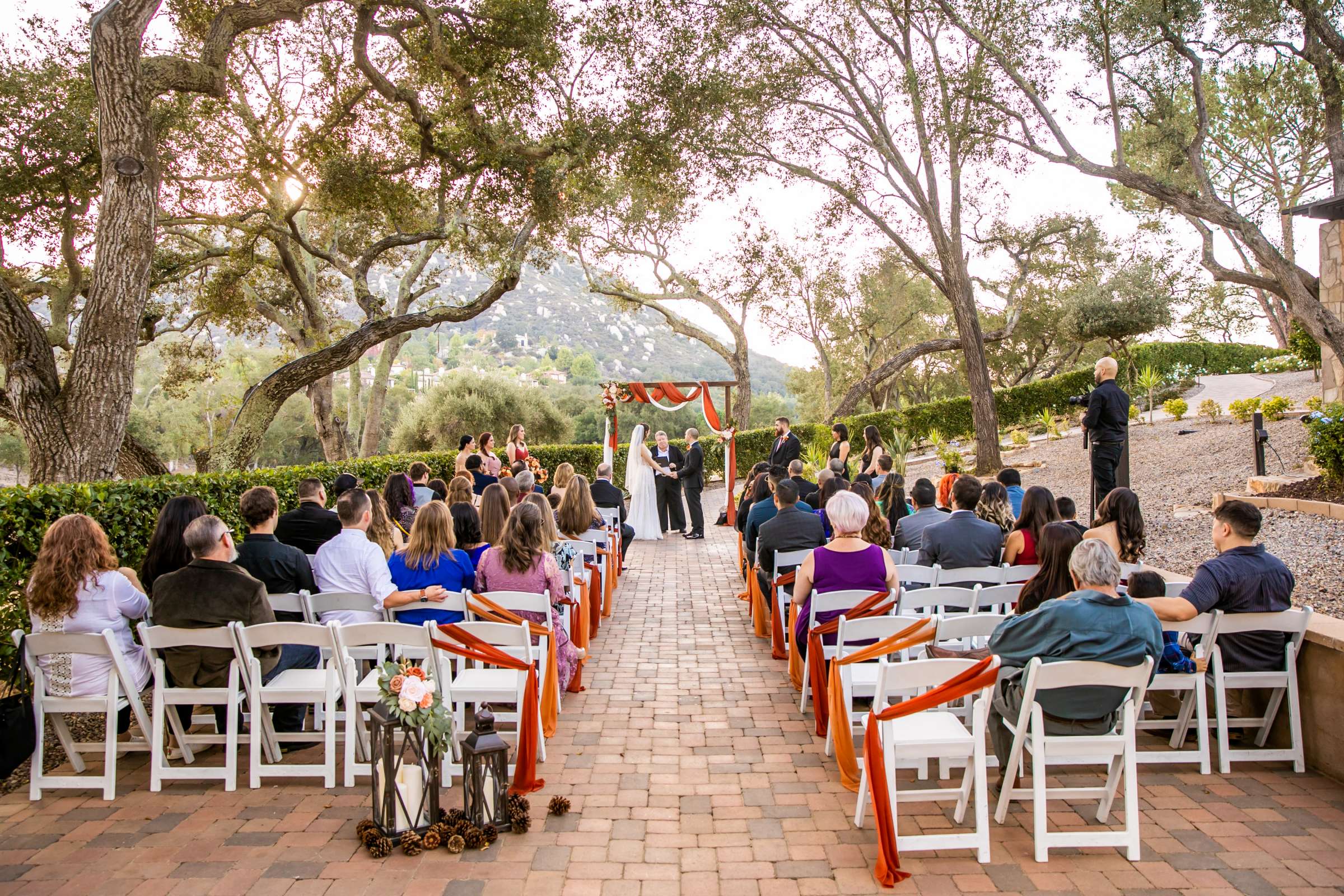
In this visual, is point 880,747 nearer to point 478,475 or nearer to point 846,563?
point 846,563

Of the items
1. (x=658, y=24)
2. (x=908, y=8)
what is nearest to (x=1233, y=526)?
(x=658, y=24)

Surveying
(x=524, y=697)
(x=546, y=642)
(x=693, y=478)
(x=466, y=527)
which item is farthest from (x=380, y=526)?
(x=693, y=478)

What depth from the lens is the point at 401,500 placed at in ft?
21.7

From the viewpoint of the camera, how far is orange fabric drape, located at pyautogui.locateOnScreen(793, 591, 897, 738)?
444 cm

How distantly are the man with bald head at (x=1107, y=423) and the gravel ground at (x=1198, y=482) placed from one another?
97 cm

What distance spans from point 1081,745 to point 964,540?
6.87ft

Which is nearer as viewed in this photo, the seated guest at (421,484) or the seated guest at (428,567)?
the seated guest at (428,567)

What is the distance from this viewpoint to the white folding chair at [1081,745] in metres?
3.12

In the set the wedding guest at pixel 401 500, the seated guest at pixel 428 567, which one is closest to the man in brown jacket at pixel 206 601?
the seated guest at pixel 428 567

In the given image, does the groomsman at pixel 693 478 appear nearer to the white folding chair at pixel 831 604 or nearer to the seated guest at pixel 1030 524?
the seated guest at pixel 1030 524

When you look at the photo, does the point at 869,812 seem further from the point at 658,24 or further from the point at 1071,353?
the point at 1071,353

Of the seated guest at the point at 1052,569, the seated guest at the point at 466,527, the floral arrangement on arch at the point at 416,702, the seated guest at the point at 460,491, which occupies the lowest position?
the floral arrangement on arch at the point at 416,702

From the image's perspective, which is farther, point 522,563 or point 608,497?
point 608,497

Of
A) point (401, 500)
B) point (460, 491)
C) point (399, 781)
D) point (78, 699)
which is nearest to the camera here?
point (399, 781)
